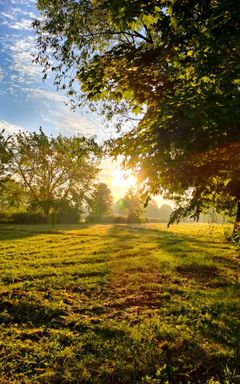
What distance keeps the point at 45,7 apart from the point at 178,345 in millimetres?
12734

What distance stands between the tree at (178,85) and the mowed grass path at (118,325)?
9.75ft

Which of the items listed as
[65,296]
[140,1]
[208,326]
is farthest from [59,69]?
[208,326]

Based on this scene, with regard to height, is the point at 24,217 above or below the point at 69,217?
below

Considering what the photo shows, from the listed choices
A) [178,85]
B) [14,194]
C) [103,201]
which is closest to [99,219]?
[103,201]

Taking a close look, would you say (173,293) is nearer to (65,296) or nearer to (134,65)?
(65,296)

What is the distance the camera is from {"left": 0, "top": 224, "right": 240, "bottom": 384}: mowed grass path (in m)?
5.00

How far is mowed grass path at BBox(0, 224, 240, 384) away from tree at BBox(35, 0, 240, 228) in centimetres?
297

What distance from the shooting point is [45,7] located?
11.5 meters

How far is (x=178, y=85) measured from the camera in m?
8.97

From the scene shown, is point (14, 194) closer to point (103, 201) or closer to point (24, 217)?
point (24, 217)

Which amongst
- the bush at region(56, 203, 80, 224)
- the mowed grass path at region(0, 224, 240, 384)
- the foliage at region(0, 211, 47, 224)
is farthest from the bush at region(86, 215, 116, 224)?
the mowed grass path at region(0, 224, 240, 384)

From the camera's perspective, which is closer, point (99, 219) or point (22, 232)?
point (22, 232)

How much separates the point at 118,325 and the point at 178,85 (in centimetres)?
715

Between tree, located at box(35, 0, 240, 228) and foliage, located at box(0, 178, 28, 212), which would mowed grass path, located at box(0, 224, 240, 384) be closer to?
tree, located at box(35, 0, 240, 228)
